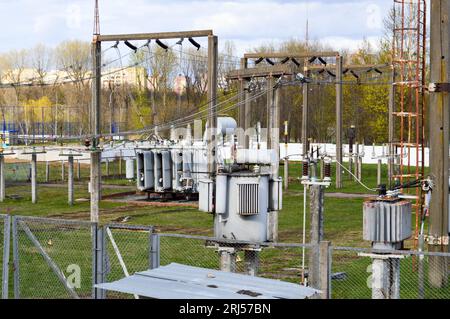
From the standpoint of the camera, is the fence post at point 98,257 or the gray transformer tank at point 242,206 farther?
the gray transformer tank at point 242,206

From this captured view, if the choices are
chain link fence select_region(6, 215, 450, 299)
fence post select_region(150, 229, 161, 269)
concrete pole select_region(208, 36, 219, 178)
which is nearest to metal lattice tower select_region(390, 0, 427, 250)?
chain link fence select_region(6, 215, 450, 299)

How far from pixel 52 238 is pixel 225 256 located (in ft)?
26.6

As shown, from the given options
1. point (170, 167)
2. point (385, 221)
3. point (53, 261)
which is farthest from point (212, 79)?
point (385, 221)

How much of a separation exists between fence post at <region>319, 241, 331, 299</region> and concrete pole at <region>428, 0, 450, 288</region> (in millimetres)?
4665

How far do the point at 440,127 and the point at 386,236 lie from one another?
3295mm

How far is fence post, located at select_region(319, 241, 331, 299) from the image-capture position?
33.6 ft

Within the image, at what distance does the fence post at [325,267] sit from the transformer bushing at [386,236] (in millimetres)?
1659

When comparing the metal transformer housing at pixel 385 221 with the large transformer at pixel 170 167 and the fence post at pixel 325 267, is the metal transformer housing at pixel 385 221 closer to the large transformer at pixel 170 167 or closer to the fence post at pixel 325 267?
the fence post at pixel 325 267

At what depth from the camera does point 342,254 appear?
60.6 ft

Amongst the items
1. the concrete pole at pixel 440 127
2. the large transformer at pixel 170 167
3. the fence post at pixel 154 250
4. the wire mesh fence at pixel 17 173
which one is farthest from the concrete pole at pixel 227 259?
the wire mesh fence at pixel 17 173

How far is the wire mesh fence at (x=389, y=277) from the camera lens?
1196 centimetres

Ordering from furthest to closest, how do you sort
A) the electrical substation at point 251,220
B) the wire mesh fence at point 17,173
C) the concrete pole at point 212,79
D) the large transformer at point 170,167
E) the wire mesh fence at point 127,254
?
the wire mesh fence at point 17,173
the large transformer at point 170,167
the concrete pole at point 212,79
the wire mesh fence at point 127,254
the electrical substation at point 251,220

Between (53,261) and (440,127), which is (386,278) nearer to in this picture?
(440,127)
